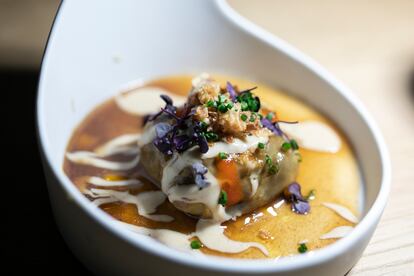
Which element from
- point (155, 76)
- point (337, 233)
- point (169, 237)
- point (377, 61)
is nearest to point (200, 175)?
point (169, 237)

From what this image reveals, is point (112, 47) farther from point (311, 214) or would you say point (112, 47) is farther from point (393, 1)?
point (393, 1)

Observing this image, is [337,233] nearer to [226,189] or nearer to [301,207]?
[301,207]

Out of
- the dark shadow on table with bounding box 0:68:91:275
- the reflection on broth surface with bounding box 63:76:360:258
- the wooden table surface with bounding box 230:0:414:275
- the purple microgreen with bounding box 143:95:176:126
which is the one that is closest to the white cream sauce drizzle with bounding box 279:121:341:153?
the reflection on broth surface with bounding box 63:76:360:258

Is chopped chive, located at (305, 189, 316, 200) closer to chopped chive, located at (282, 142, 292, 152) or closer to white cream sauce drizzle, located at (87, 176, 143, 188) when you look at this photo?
chopped chive, located at (282, 142, 292, 152)

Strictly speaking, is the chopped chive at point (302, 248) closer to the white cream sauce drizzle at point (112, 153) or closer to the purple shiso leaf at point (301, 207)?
the purple shiso leaf at point (301, 207)

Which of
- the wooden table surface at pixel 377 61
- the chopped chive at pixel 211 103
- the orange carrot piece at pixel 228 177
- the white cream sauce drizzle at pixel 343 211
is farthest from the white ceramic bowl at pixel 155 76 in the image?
the chopped chive at pixel 211 103
